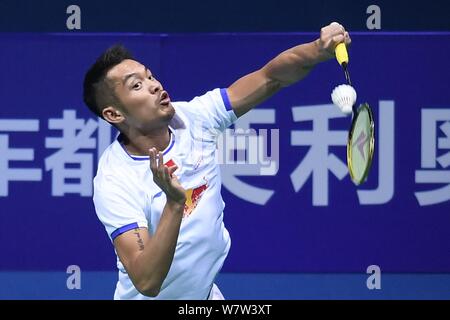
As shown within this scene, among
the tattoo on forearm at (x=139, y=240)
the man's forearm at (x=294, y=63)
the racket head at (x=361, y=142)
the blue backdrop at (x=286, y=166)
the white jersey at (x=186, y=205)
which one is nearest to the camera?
the tattoo on forearm at (x=139, y=240)

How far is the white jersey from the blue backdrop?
2.38 meters

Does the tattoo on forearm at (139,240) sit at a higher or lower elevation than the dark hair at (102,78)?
lower

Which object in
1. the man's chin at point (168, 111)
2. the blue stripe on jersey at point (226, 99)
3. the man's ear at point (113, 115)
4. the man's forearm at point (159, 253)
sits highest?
the blue stripe on jersey at point (226, 99)

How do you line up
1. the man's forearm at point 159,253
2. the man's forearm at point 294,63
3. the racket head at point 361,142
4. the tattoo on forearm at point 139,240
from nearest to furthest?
the man's forearm at point 159,253
the tattoo on forearm at point 139,240
the racket head at point 361,142
the man's forearm at point 294,63

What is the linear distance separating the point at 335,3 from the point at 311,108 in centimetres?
80

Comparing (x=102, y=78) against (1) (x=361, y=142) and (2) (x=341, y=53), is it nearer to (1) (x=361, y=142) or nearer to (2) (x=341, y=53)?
(2) (x=341, y=53)

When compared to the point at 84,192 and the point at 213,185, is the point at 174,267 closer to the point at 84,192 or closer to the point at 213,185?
the point at 213,185

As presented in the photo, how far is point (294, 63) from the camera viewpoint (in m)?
5.23

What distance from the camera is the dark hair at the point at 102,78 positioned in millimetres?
5082

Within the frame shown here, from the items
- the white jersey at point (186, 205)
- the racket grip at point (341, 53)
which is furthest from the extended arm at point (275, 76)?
the white jersey at point (186, 205)

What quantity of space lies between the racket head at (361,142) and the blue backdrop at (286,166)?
2.31m

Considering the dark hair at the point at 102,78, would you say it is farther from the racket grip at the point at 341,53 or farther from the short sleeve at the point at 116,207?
the racket grip at the point at 341,53

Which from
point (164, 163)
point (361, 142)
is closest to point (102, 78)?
point (164, 163)
